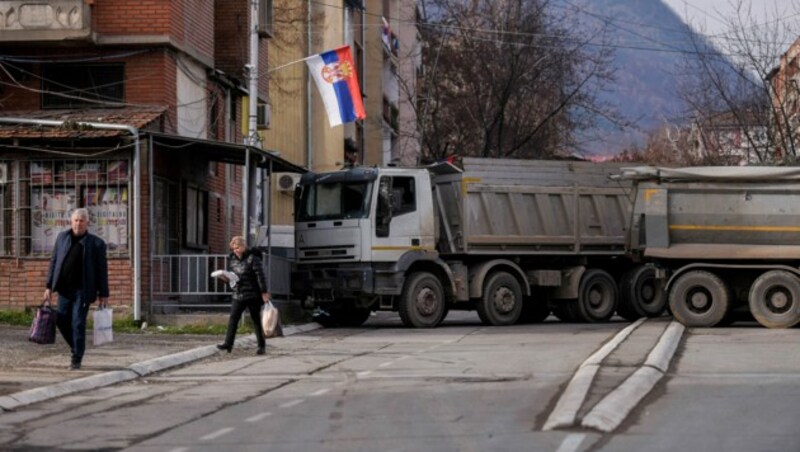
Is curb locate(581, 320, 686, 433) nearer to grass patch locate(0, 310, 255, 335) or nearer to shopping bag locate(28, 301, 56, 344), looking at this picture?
shopping bag locate(28, 301, 56, 344)

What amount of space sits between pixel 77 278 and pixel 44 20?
985cm

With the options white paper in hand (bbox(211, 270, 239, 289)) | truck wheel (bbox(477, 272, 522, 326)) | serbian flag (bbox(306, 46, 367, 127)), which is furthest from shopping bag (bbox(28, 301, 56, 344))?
serbian flag (bbox(306, 46, 367, 127))

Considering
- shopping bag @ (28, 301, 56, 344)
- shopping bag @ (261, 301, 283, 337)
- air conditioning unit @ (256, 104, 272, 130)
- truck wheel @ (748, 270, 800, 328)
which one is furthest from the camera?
air conditioning unit @ (256, 104, 272, 130)

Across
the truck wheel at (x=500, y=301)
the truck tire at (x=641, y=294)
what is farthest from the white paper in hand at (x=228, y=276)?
the truck tire at (x=641, y=294)

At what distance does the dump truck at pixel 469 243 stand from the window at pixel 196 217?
2.10 meters

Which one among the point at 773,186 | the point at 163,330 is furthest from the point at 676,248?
the point at 163,330

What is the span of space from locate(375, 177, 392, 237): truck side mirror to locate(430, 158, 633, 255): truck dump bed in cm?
145

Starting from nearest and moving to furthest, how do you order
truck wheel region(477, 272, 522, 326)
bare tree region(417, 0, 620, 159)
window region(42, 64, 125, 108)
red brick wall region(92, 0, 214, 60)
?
red brick wall region(92, 0, 214, 60) < window region(42, 64, 125, 108) < truck wheel region(477, 272, 522, 326) < bare tree region(417, 0, 620, 159)

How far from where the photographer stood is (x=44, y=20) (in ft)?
82.1

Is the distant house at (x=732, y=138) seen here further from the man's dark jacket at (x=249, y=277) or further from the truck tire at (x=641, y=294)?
the man's dark jacket at (x=249, y=277)

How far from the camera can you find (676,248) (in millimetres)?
26109

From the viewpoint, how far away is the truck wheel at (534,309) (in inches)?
1191

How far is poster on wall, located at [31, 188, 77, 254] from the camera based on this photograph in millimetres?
24984

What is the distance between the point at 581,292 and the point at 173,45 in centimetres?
1003
